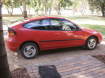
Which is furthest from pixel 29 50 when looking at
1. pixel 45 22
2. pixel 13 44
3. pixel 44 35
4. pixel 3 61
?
pixel 3 61

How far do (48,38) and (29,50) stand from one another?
2.80 feet

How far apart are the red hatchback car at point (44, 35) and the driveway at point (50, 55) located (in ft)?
0.97

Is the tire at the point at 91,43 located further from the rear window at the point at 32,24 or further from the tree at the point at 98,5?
the tree at the point at 98,5

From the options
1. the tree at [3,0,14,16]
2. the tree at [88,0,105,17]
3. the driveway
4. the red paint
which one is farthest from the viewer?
the tree at [88,0,105,17]

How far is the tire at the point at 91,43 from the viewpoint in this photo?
7133mm

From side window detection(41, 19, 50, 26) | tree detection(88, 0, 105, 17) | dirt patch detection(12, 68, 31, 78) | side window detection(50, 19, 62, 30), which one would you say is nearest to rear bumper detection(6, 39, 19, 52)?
dirt patch detection(12, 68, 31, 78)

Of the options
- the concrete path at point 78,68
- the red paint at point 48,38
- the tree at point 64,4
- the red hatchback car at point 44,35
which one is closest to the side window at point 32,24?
the red hatchback car at point 44,35

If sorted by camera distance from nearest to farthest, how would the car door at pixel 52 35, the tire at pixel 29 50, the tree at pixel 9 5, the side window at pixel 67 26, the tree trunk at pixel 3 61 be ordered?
the tree trunk at pixel 3 61 → the tire at pixel 29 50 → the car door at pixel 52 35 → the side window at pixel 67 26 → the tree at pixel 9 5

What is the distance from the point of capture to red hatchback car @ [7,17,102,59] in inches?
228

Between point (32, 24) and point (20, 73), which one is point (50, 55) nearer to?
point (32, 24)

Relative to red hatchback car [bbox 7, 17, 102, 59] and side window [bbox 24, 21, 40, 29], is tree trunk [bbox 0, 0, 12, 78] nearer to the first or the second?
red hatchback car [bbox 7, 17, 102, 59]

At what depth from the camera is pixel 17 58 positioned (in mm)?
6117

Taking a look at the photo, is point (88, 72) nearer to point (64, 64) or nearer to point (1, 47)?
point (64, 64)

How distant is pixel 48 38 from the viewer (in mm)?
6223
